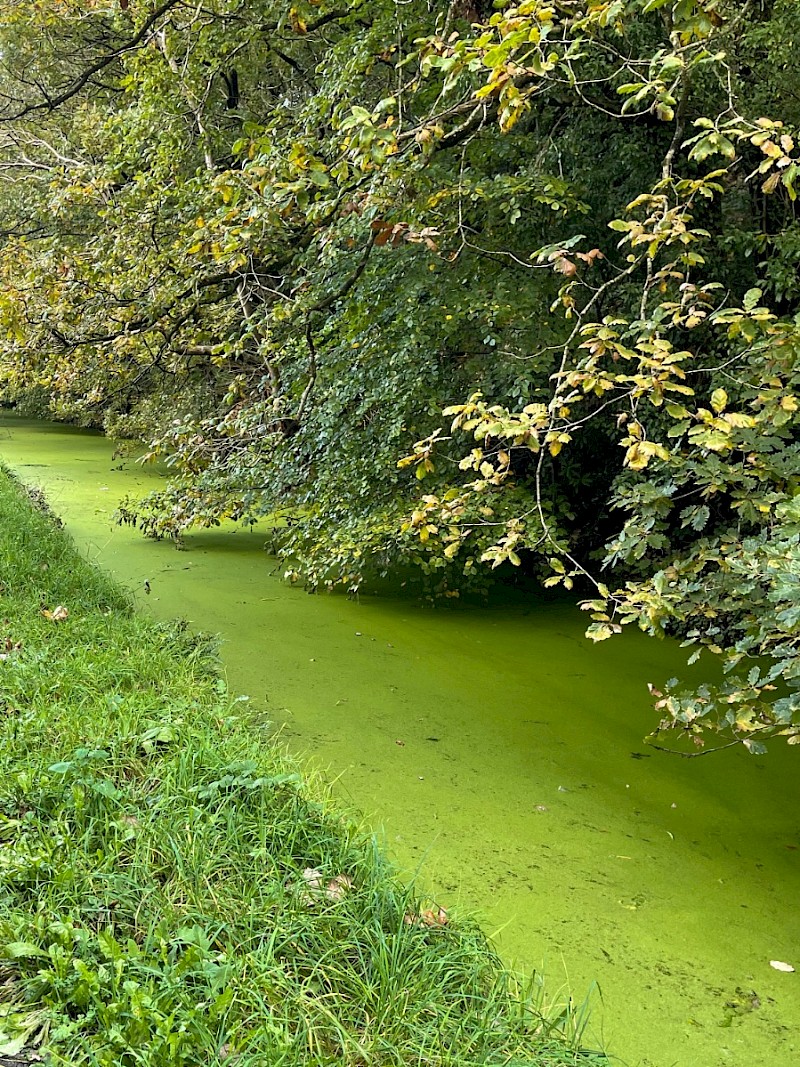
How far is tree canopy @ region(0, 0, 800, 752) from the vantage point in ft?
7.26

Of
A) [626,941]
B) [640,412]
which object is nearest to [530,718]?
[626,941]

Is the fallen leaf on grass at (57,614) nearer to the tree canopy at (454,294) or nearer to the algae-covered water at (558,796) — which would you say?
the algae-covered water at (558,796)

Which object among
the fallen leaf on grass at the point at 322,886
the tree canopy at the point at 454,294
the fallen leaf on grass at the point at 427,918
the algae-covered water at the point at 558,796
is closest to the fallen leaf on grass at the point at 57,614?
the algae-covered water at the point at 558,796

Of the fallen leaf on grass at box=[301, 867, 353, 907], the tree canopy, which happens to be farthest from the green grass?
the tree canopy

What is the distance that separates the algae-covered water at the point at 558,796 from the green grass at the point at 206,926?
243 mm

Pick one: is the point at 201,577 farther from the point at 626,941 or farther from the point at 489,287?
the point at 626,941

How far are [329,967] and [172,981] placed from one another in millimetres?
279

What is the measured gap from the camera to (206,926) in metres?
1.55

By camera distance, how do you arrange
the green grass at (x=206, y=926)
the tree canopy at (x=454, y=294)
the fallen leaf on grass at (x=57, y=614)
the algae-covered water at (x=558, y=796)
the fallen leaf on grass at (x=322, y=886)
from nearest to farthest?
the green grass at (x=206, y=926) < the fallen leaf on grass at (x=322, y=886) < the algae-covered water at (x=558, y=796) < the tree canopy at (x=454, y=294) < the fallen leaf on grass at (x=57, y=614)

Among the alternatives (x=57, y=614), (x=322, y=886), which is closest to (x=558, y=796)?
(x=322, y=886)

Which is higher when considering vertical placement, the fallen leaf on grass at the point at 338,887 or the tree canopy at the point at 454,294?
the tree canopy at the point at 454,294

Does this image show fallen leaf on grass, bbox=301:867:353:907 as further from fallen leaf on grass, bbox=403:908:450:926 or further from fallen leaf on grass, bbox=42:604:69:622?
fallen leaf on grass, bbox=42:604:69:622

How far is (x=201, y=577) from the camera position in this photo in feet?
16.5

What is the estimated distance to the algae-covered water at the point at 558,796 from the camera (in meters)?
1.85
